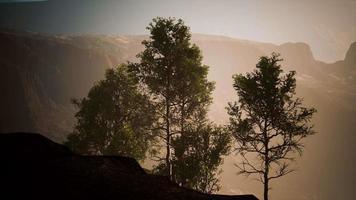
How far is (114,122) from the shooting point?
25.2 metres

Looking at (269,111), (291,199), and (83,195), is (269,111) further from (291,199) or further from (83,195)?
(291,199)

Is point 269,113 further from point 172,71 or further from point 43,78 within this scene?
point 43,78

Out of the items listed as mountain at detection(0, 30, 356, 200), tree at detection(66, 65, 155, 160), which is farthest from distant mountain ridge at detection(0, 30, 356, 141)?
tree at detection(66, 65, 155, 160)

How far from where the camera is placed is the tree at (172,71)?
20.2 metres

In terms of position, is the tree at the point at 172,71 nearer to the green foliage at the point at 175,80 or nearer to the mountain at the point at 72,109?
the green foliage at the point at 175,80

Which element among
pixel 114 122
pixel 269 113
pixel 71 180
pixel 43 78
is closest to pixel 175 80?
pixel 269 113

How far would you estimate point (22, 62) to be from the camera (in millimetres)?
108375

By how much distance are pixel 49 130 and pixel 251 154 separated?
346 ft

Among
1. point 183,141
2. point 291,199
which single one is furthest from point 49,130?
point 291,199

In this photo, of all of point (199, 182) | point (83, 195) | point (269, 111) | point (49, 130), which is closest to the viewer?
point (83, 195)

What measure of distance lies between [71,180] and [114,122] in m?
14.6

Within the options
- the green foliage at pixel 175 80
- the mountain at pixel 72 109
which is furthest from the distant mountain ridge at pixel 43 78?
the green foliage at pixel 175 80

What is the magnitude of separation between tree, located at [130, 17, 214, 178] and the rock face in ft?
24.5

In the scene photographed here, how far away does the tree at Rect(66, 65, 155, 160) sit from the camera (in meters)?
22.6
